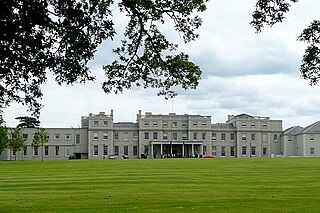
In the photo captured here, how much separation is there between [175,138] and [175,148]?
7.52ft

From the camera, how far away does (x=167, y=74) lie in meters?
13.6

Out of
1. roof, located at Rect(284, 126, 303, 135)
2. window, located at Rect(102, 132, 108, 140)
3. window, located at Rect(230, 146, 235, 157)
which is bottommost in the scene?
window, located at Rect(230, 146, 235, 157)

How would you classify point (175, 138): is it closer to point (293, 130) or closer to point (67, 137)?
point (67, 137)

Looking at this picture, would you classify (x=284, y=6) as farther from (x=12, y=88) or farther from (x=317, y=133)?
(x=317, y=133)

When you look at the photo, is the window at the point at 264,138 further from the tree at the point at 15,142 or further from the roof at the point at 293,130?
the tree at the point at 15,142

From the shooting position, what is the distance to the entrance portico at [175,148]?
395 ft

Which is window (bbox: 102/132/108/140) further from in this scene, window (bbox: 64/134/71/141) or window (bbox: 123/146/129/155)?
window (bbox: 64/134/71/141)

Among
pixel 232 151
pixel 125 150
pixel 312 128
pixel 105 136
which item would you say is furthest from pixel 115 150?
pixel 312 128

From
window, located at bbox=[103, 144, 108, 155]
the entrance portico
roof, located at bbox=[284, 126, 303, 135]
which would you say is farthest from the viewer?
roof, located at bbox=[284, 126, 303, 135]

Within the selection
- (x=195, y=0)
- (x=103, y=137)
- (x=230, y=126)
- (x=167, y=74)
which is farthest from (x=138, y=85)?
(x=230, y=126)

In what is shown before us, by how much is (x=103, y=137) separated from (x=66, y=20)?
108m

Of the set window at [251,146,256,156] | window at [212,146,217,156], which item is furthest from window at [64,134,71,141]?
window at [251,146,256,156]

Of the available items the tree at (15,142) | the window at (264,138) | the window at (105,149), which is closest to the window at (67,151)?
the window at (105,149)

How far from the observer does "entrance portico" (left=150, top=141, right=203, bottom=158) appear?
12047 cm
